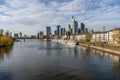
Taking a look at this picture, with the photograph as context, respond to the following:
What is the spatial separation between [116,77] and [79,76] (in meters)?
7.16

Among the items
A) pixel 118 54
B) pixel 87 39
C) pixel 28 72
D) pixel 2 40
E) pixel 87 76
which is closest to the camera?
pixel 87 76

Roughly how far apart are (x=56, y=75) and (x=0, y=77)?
10.8m

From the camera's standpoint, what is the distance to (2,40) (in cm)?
14062

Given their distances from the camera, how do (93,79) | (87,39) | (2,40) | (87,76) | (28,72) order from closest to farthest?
(93,79) < (87,76) < (28,72) < (2,40) < (87,39)

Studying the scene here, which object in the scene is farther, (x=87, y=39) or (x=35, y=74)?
(x=87, y=39)

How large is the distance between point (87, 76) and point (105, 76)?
357 cm

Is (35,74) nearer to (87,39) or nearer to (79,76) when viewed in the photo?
(79,76)

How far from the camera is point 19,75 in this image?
133 feet

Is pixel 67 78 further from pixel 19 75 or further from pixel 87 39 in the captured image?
pixel 87 39

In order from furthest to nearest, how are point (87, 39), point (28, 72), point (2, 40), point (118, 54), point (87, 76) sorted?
point (87, 39), point (2, 40), point (118, 54), point (28, 72), point (87, 76)

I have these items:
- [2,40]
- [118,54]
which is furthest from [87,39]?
[118,54]

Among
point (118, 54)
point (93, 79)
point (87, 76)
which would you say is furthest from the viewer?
point (118, 54)

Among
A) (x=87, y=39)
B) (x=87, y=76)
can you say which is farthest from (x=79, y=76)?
(x=87, y=39)

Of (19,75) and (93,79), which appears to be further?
(19,75)
